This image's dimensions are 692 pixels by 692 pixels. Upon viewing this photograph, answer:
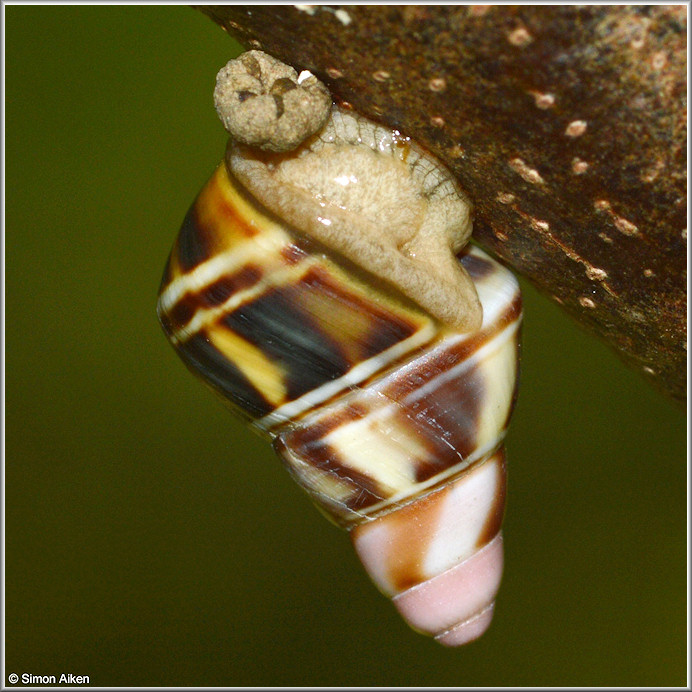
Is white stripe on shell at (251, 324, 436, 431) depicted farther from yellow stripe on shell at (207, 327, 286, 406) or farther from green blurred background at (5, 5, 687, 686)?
green blurred background at (5, 5, 687, 686)

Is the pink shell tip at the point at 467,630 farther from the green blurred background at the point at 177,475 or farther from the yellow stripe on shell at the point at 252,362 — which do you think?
the green blurred background at the point at 177,475

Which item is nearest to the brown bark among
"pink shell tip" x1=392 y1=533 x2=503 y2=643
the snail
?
the snail

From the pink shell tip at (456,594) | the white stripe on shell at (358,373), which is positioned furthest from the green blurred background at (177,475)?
the white stripe on shell at (358,373)

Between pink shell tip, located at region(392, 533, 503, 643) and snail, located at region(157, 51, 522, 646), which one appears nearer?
snail, located at region(157, 51, 522, 646)

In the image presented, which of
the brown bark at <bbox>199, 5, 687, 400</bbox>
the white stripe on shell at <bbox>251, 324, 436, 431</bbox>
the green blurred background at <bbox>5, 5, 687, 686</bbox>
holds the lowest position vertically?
the green blurred background at <bbox>5, 5, 687, 686</bbox>

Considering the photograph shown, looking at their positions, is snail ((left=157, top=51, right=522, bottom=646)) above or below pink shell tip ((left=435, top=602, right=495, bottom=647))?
above

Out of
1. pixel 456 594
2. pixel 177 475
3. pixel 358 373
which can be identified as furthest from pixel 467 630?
pixel 177 475
